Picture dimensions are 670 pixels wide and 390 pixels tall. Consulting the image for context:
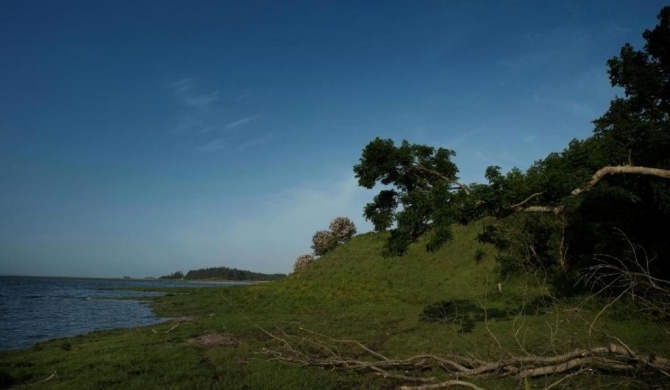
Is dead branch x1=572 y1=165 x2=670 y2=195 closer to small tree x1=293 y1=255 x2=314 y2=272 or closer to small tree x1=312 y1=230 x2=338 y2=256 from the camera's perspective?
small tree x1=293 y1=255 x2=314 y2=272

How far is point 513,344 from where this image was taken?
1587 cm

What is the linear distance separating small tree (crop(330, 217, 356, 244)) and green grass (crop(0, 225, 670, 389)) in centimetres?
6440

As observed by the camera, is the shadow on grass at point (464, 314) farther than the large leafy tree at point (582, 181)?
Yes

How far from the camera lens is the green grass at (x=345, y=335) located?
38.6ft

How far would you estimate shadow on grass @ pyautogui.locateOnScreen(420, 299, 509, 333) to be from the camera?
2233cm

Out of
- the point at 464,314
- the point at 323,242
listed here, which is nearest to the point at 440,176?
the point at 464,314

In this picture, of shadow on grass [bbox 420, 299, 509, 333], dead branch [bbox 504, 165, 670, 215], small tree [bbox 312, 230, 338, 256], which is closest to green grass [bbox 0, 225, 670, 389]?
shadow on grass [bbox 420, 299, 509, 333]

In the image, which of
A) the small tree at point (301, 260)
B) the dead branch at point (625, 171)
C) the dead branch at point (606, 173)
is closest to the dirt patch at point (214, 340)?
the dead branch at point (606, 173)

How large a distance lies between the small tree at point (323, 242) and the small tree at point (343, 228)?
1.52m

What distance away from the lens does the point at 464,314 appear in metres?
25.3

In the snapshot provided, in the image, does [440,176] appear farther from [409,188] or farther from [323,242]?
[323,242]

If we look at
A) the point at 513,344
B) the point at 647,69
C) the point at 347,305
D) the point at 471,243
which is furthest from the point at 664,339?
the point at 471,243

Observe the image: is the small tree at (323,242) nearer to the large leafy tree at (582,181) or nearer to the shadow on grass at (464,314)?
the shadow on grass at (464,314)

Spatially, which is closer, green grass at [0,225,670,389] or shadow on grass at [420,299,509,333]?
green grass at [0,225,670,389]
